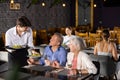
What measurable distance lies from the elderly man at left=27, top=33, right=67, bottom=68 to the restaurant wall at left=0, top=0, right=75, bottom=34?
690 cm

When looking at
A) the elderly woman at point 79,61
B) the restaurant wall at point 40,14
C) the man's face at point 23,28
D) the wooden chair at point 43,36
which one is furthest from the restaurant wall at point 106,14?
the elderly woman at point 79,61

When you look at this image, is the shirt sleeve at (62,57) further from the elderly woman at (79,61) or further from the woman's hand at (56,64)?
the elderly woman at (79,61)

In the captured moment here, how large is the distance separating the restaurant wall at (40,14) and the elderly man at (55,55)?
22.6 ft

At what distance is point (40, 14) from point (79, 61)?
29.8 feet

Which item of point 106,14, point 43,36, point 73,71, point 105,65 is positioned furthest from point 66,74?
point 106,14

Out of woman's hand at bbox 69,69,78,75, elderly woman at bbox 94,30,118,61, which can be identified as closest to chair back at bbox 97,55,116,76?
elderly woman at bbox 94,30,118,61

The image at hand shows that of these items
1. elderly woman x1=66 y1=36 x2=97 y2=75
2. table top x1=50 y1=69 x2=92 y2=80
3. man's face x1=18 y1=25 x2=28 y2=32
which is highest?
man's face x1=18 y1=25 x2=28 y2=32

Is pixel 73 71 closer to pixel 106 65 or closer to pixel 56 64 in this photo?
pixel 56 64

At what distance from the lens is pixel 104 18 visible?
15133 mm

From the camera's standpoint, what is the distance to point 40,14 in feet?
38.8

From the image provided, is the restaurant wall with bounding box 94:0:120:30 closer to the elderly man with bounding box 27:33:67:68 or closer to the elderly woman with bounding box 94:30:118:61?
the elderly woman with bounding box 94:30:118:61

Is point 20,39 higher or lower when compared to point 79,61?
higher

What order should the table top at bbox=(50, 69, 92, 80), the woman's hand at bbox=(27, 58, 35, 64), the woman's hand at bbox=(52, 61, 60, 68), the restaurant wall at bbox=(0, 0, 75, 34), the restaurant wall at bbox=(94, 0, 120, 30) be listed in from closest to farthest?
the table top at bbox=(50, 69, 92, 80)
the woman's hand at bbox=(52, 61, 60, 68)
the woman's hand at bbox=(27, 58, 35, 64)
the restaurant wall at bbox=(0, 0, 75, 34)
the restaurant wall at bbox=(94, 0, 120, 30)

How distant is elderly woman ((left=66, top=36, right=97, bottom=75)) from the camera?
8.96 feet
